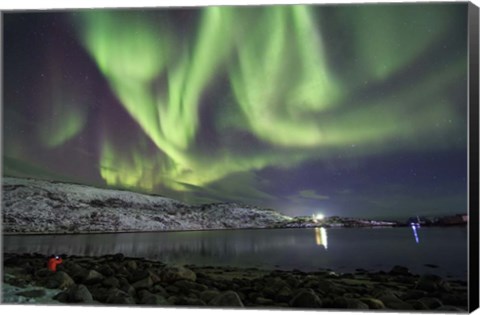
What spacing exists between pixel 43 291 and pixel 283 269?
2.44m

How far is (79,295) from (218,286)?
54.9 inches

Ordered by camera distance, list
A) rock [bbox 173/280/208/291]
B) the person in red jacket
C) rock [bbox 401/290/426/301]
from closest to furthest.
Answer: rock [bbox 401/290/426/301], rock [bbox 173/280/208/291], the person in red jacket

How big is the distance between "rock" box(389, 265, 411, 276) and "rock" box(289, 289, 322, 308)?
2.45 ft

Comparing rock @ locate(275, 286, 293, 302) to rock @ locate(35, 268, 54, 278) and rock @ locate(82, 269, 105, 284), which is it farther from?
rock @ locate(35, 268, 54, 278)

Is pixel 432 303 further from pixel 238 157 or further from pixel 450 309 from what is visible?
pixel 238 157

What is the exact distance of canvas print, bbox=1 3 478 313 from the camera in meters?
6.65

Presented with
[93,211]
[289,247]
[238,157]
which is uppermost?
[238,157]

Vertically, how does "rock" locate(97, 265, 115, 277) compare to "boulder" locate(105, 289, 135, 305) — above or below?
above

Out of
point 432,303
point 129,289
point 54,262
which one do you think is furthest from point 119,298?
point 432,303

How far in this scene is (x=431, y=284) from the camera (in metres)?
6.56

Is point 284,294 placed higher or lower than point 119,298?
higher

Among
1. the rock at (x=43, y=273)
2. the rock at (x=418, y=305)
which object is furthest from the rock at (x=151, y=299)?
the rock at (x=418, y=305)

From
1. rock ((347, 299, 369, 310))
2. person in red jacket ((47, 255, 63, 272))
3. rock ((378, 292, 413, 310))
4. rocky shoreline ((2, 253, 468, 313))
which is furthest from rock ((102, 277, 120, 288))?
rock ((378, 292, 413, 310))

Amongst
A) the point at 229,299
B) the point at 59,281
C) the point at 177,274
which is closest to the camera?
the point at 229,299
